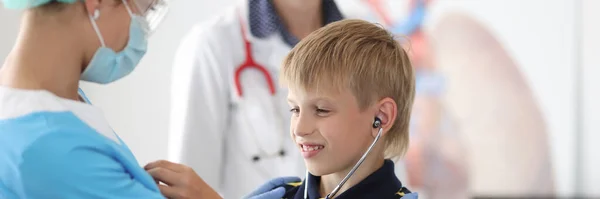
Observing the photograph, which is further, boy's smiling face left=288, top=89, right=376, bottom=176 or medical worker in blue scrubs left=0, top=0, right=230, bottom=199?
boy's smiling face left=288, top=89, right=376, bottom=176

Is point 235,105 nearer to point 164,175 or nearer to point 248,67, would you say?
point 248,67

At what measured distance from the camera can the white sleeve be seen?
6.13ft

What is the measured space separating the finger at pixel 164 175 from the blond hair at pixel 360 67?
0.26 m

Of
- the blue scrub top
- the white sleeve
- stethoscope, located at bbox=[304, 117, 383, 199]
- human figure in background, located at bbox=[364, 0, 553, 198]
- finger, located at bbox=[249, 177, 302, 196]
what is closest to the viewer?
the blue scrub top

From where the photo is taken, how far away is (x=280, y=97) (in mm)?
1907

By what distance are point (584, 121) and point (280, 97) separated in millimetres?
2053

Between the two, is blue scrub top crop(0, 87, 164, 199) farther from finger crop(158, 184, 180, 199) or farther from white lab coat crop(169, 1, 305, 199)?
white lab coat crop(169, 1, 305, 199)

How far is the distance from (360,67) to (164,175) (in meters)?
0.36

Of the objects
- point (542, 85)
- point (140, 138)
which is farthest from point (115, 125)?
point (542, 85)

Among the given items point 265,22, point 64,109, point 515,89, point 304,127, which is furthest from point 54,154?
point 515,89

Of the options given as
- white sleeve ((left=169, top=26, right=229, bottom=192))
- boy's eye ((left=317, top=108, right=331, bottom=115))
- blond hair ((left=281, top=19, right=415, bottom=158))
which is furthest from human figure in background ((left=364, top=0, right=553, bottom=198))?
boy's eye ((left=317, top=108, right=331, bottom=115))

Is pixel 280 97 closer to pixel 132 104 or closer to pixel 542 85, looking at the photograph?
pixel 132 104

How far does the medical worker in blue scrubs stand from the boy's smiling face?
21cm

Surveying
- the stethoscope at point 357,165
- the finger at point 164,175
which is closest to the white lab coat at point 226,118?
the stethoscope at point 357,165
